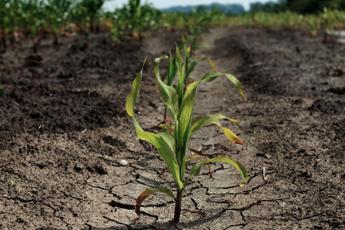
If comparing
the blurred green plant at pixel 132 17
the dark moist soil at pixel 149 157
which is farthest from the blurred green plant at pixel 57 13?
the dark moist soil at pixel 149 157

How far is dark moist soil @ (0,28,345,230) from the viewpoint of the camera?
2188mm

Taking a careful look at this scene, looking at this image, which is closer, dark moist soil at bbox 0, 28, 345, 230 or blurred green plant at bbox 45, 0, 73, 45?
dark moist soil at bbox 0, 28, 345, 230

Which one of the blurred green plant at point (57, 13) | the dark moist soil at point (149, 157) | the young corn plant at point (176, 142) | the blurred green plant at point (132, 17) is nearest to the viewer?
the young corn plant at point (176, 142)

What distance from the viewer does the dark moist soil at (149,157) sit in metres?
2.19

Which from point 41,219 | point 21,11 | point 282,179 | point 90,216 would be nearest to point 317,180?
point 282,179

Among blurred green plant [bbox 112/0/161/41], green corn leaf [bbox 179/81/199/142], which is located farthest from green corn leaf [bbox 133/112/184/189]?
blurred green plant [bbox 112/0/161/41]

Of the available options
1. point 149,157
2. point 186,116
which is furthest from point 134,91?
point 149,157

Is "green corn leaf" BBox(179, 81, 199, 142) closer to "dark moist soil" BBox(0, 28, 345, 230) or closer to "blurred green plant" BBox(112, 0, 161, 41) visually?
"dark moist soil" BBox(0, 28, 345, 230)

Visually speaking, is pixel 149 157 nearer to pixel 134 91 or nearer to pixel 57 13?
pixel 134 91

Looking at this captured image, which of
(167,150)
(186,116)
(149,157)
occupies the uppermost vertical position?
(186,116)

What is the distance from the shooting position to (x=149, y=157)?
3.06 meters

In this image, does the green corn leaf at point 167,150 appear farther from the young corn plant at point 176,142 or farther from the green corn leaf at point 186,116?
the green corn leaf at point 186,116

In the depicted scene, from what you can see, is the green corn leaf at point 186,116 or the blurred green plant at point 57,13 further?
the blurred green plant at point 57,13

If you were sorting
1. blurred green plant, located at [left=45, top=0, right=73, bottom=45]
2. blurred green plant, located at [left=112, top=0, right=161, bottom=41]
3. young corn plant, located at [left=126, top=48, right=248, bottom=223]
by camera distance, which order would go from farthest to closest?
1. blurred green plant, located at [left=112, top=0, right=161, bottom=41]
2. blurred green plant, located at [left=45, top=0, right=73, bottom=45]
3. young corn plant, located at [left=126, top=48, right=248, bottom=223]
